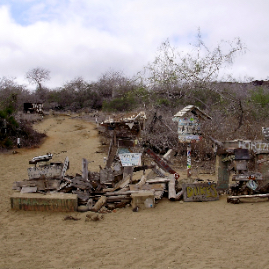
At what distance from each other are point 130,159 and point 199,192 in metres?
2.27

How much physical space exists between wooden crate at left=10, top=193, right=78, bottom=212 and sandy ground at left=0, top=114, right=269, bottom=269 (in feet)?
0.65

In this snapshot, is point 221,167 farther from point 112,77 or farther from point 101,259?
point 112,77

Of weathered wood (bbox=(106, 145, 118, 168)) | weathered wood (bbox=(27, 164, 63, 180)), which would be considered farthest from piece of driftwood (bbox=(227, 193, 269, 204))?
weathered wood (bbox=(27, 164, 63, 180))

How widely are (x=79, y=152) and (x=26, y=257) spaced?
15.3 meters

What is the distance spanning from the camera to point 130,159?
9.20 meters

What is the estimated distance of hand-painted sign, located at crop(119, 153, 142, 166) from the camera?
30.1 ft

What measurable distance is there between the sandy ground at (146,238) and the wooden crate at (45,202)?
20 centimetres

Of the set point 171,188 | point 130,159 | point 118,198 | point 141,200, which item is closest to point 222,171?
point 171,188

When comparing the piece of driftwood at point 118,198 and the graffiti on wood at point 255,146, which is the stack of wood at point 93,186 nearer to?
the piece of driftwood at point 118,198

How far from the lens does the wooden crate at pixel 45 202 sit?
7902mm

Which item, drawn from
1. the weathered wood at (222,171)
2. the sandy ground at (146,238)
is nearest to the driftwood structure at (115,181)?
the sandy ground at (146,238)

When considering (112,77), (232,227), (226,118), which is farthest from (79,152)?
(112,77)

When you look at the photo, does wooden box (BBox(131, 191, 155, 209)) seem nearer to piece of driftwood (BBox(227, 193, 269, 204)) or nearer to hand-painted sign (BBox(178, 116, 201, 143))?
piece of driftwood (BBox(227, 193, 269, 204))

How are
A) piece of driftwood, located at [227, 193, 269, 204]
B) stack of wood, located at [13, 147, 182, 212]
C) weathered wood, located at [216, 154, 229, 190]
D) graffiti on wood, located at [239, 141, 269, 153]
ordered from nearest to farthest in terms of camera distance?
1. piece of driftwood, located at [227, 193, 269, 204]
2. graffiti on wood, located at [239, 141, 269, 153]
3. stack of wood, located at [13, 147, 182, 212]
4. weathered wood, located at [216, 154, 229, 190]
